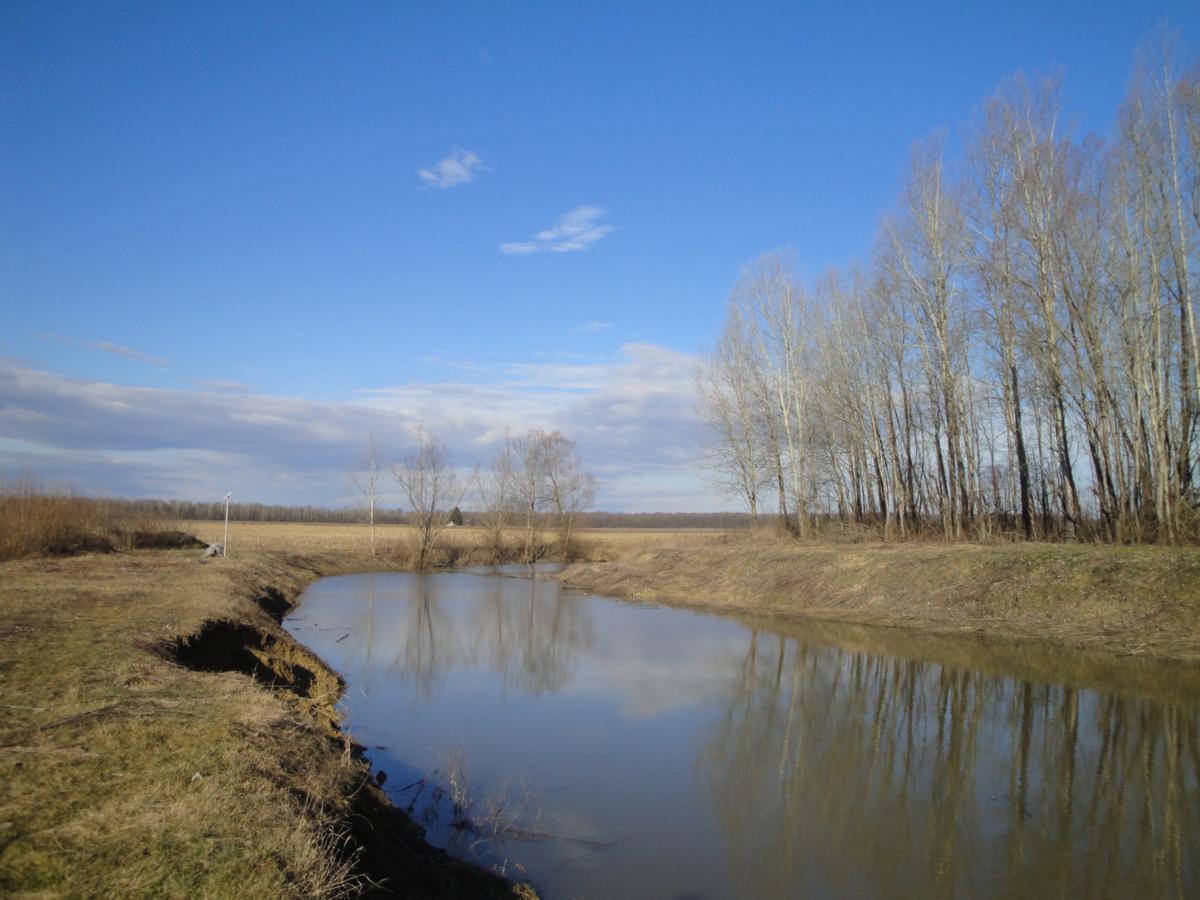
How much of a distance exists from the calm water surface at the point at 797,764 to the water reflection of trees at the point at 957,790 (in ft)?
0.09

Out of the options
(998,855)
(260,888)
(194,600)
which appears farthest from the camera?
(194,600)

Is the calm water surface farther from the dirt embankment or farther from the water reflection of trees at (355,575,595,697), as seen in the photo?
the dirt embankment

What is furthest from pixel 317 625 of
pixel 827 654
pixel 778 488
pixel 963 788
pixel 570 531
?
pixel 570 531

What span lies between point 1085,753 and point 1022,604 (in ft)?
28.2

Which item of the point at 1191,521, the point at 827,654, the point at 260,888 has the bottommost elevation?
the point at 827,654

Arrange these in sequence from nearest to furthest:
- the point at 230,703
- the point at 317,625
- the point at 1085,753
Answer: the point at 230,703
the point at 1085,753
the point at 317,625

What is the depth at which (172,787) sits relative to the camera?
4449 mm

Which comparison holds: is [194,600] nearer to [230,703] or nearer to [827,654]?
[230,703]

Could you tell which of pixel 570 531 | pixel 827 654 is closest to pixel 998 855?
pixel 827 654

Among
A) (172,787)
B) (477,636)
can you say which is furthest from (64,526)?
(172,787)

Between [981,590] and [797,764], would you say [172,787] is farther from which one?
[981,590]

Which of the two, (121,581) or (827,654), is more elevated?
(121,581)

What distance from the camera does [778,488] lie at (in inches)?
1208

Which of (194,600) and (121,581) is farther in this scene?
(121,581)
